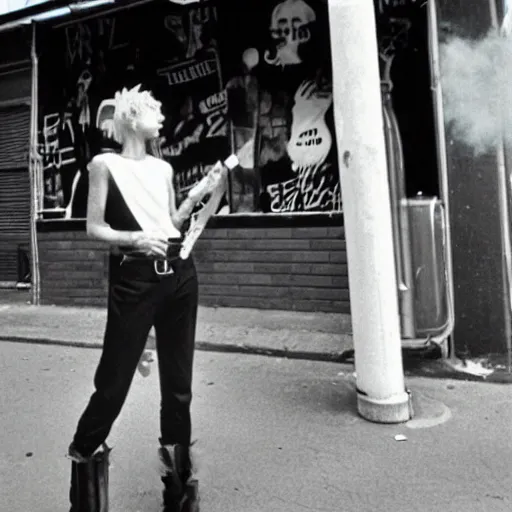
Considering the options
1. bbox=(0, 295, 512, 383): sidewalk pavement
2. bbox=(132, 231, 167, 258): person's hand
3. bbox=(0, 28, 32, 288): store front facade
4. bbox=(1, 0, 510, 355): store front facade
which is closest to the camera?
bbox=(132, 231, 167, 258): person's hand

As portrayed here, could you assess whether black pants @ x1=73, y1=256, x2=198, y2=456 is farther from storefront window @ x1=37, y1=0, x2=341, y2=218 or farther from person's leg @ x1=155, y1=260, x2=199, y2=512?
storefront window @ x1=37, y1=0, x2=341, y2=218

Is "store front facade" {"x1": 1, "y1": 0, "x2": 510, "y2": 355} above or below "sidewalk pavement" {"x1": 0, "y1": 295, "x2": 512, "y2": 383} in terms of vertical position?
above

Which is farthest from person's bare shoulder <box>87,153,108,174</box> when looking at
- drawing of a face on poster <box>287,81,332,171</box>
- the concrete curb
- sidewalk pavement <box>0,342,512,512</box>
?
drawing of a face on poster <box>287,81,332,171</box>

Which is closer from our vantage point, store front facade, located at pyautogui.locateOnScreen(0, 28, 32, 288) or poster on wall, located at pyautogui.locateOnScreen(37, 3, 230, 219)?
poster on wall, located at pyautogui.locateOnScreen(37, 3, 230, 219)

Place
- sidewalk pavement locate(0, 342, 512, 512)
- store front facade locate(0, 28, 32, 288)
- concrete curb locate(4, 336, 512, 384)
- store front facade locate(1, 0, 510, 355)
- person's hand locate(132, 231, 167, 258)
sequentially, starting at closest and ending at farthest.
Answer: person's hand locate(132, 231, 167, 258) < sidewalk pavement locate(0, 342, 512, 512) < concrete curb locate(4, 336, 512, 384) < store front facade locate(1, 0, 510, 355) < store front facade locate(0, 28, 32, 288)

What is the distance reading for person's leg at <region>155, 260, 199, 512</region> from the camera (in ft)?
9.40

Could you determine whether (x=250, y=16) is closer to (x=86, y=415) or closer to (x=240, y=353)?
(x=240, y=353)

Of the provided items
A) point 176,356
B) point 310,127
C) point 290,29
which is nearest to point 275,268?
point 310,127

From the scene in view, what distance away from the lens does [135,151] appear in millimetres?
2873

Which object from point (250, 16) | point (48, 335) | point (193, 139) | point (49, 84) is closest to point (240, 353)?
point (48, 335)

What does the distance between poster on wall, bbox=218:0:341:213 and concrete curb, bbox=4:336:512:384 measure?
1707 millimetres

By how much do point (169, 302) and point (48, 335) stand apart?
4.30m

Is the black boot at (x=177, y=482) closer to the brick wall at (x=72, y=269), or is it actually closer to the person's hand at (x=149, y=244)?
the person's hand at (x=149, y=244)

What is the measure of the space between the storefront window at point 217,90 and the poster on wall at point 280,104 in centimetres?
1
